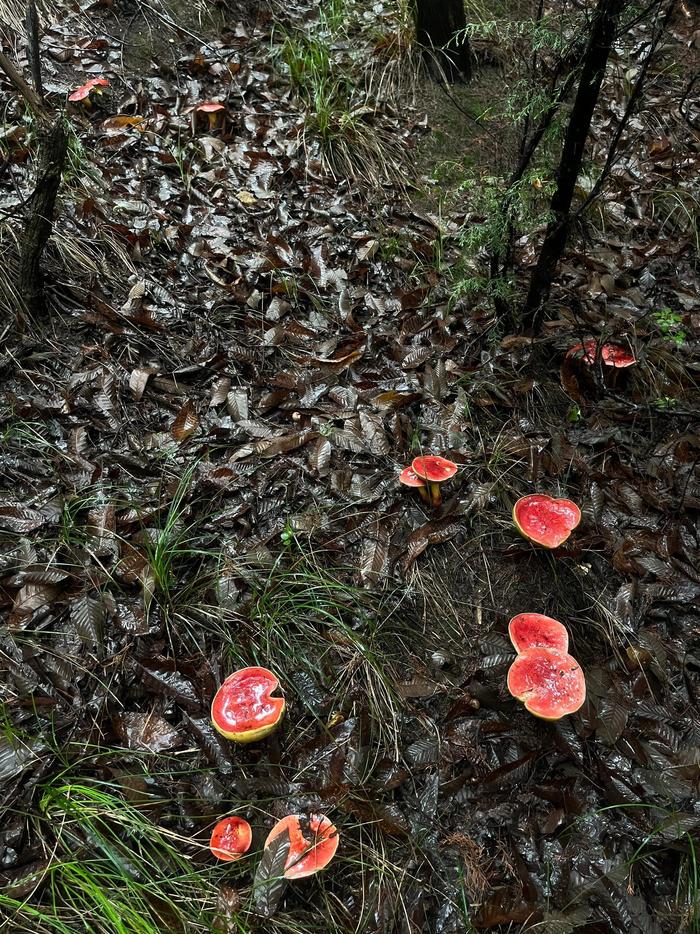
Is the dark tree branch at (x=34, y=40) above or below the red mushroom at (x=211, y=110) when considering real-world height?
above

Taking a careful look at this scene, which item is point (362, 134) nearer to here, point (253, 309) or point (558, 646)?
point (253, 309)

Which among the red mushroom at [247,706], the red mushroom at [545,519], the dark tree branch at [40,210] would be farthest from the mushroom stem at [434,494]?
the dark tree branch at [40,210]

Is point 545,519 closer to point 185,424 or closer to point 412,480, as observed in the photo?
point 412,480

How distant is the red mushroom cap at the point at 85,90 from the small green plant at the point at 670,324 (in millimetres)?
3683

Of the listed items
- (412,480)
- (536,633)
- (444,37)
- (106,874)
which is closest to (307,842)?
(106,874)

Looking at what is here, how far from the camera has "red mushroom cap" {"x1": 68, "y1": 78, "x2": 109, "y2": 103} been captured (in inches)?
160

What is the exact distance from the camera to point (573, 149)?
9.16ft

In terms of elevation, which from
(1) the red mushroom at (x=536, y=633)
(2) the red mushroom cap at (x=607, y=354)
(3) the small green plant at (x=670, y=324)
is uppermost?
(3) the small green plant at (x=670, y=324)

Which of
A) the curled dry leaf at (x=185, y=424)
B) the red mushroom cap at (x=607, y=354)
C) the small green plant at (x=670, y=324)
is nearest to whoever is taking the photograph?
the curled dry leaf at (x=185, y=424)

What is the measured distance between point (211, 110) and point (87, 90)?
0.76 meters

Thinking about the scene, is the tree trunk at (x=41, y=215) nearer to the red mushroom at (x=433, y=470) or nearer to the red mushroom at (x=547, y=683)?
the red mushroom at (x=433, y=470)

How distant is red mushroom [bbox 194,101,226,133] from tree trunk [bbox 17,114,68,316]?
4.70 feet

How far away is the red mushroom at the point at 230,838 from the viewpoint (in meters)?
2.04

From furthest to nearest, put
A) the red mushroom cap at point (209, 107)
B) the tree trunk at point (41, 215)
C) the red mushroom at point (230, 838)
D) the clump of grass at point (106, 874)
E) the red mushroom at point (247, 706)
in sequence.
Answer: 1. the red mushroom cap at point (209, 107)
2. the tree trunk at point (41, 215)
3. the red mushroom at point (247, 706)
4. the red mushroom at point (230, 838)
5. the clump of grass at point (106, 874)
